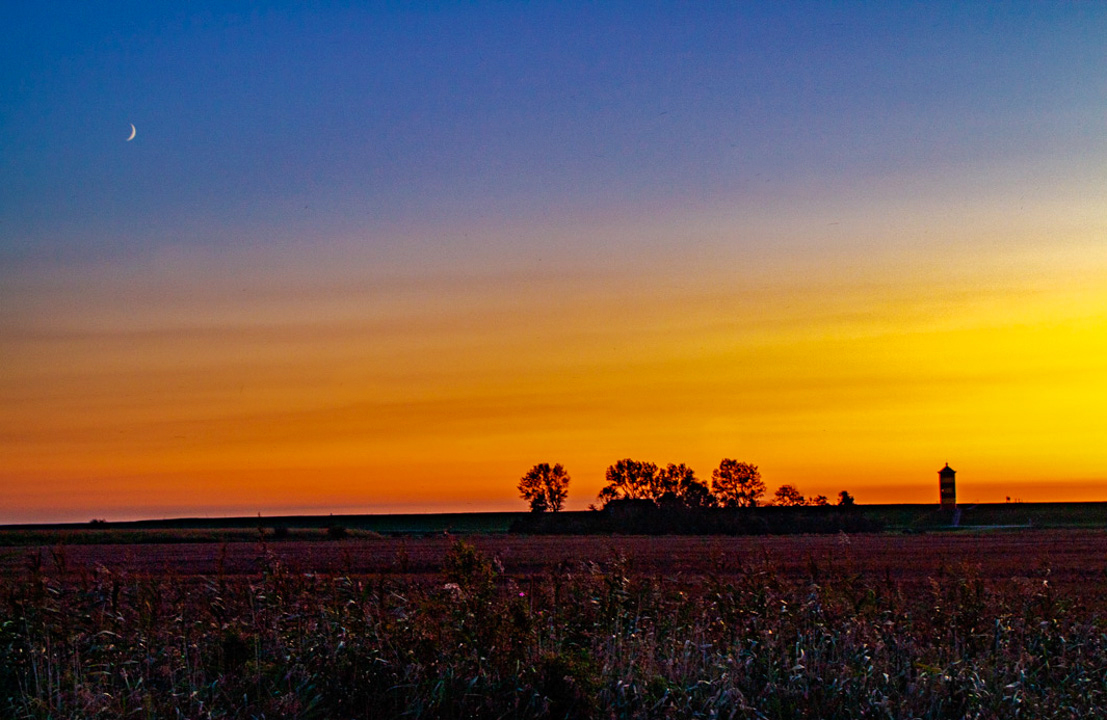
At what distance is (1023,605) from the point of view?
13375 millimetres

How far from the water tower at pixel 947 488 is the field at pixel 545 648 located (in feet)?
302

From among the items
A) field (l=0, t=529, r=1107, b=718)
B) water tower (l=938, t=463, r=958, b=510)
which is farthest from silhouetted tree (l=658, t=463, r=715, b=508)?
field (l=0, t=529, r=1107, b=718)

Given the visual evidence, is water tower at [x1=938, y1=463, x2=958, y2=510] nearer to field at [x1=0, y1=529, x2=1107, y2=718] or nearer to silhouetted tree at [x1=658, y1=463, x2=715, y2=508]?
silhouetted tree at [x1=658, y1=463, x2=715, y2=508]

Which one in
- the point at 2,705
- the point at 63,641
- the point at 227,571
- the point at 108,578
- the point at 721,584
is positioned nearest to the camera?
the point at 2,705

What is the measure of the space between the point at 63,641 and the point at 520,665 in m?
4.67

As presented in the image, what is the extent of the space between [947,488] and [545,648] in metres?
98.4

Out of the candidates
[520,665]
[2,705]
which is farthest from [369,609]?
[2,705]

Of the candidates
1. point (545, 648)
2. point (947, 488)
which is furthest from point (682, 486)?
point (545, 648)

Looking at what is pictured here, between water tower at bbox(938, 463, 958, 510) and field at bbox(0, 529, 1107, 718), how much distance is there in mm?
91974

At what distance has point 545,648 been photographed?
11.3m

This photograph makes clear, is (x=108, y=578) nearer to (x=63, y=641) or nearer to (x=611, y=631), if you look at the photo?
(x=63, y=641)

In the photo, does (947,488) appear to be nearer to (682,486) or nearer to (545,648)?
(682,486)

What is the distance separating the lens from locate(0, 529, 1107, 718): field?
10227 mm

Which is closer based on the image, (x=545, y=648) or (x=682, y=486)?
(x=545, y=648)
